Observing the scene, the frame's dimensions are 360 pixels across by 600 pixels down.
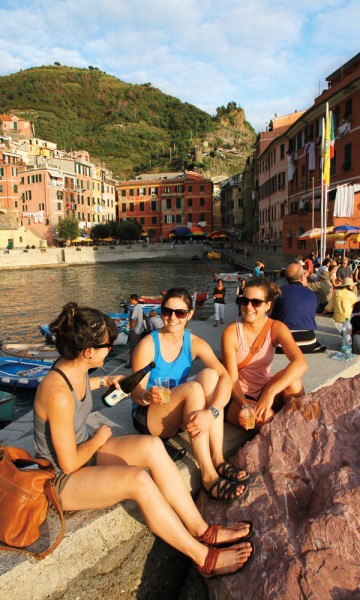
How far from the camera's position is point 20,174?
63219 millimetres

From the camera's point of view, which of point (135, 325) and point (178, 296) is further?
point (135, 325)

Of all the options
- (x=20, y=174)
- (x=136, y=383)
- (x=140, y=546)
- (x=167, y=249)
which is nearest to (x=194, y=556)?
(x=140, y=546)

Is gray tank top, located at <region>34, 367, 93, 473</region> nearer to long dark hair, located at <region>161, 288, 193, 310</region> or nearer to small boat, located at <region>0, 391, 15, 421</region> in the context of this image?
long dark hair, located at <region>161, 288, 193, 310</region>

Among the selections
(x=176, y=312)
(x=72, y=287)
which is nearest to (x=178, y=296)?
(x=176, y=312)

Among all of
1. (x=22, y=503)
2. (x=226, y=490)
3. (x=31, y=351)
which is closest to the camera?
(x=22, y=503)

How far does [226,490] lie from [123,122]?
164672mm

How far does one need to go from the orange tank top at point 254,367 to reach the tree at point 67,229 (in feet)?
197

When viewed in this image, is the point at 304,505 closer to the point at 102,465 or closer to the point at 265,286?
the point at 102,465

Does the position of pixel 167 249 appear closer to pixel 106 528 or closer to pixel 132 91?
pixel 106 528

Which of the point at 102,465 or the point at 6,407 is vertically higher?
the point at 102,465

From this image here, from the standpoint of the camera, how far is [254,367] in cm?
385

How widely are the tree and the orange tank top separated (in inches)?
2363

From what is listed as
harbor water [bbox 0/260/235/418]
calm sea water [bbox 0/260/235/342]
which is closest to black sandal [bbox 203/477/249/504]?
harbor water [bbox 0/260/235/418]

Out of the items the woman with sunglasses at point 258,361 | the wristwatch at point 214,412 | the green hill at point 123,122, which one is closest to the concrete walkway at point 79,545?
the woman with sunglasses at point 258,361
